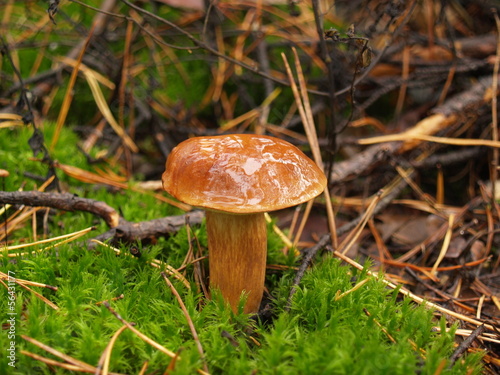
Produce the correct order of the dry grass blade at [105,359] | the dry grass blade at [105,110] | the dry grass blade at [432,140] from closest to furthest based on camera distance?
1. the dry grass blade at [105,359]
2. the dry grass blade at [432,140]
3. the dry grass blade at [105,110]

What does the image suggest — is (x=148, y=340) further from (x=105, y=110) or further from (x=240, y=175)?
(x=105, y=110)

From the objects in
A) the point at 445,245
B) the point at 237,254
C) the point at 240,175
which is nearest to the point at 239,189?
the point at 240,175

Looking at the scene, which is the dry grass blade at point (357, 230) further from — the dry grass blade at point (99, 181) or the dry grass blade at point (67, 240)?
the dry grass blade at point (67, 240)

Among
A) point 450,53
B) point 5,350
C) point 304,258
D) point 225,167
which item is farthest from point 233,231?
point 450,53

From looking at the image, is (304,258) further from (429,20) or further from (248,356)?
(429,20)

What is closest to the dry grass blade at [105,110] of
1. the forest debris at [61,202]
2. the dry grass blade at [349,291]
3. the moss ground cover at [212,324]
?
the forest debris at [61,202]

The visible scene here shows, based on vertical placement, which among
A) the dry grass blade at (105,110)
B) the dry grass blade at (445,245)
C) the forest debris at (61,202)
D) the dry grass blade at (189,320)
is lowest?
the dry grass blade at (445,245)

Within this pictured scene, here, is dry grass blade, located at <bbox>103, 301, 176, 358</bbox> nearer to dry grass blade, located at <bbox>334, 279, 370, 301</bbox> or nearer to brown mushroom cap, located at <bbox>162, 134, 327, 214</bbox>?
brown mushroom cap, located at <bbox>162, 134, 327, 214</bbox>

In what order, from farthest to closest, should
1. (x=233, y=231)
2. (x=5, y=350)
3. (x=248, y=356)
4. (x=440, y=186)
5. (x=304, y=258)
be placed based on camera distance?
(x=440, y=186)
(x=304, y=258)
(x=233, y=231)
(x=248, y=356)
(x=5, y=350)
